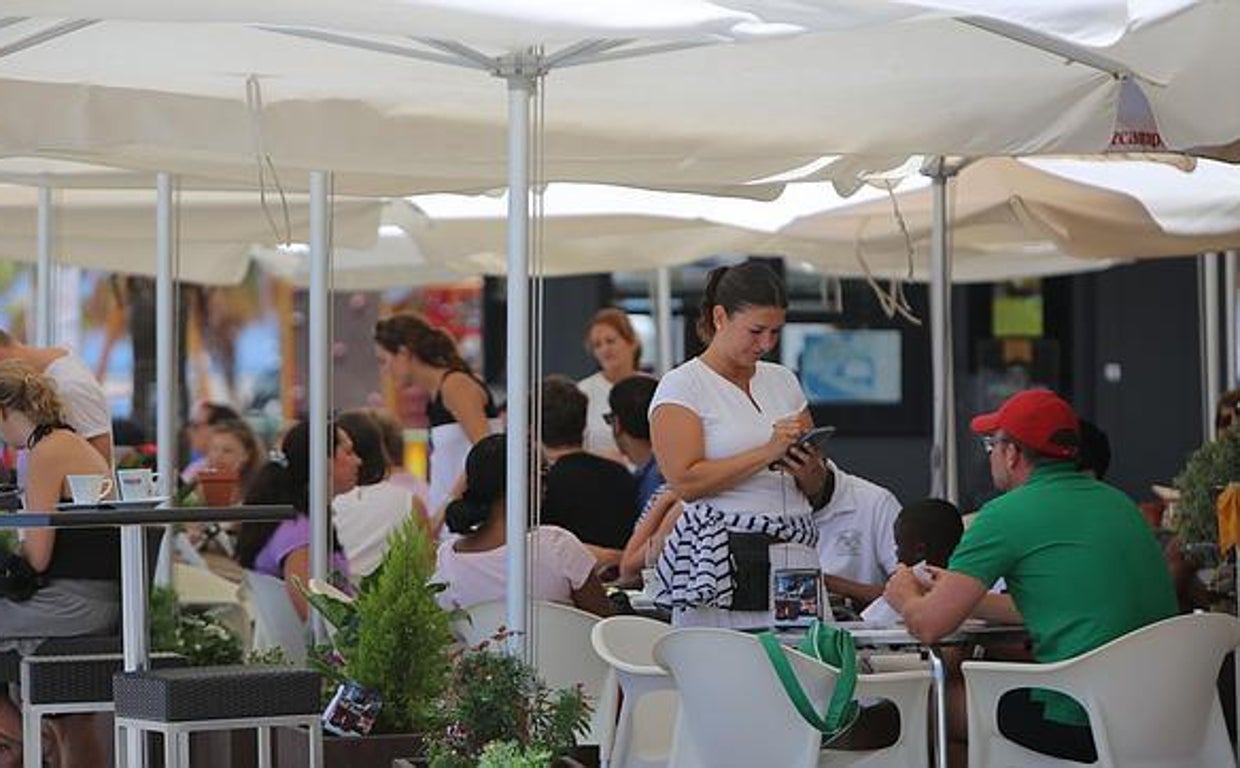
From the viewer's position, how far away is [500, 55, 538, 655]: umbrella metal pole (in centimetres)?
676

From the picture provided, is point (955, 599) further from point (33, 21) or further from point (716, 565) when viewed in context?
point (33, 21)

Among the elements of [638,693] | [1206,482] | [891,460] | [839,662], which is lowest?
[638,693]

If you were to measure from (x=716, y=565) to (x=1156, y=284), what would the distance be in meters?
9.88

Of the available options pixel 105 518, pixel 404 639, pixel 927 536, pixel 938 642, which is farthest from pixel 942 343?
pixel 105 518

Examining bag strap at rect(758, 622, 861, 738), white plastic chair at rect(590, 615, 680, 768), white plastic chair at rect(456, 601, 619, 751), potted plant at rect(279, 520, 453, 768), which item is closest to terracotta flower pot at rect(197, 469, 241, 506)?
white plastic chair at rect(456, 601, 619, 751)

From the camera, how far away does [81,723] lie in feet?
26.2

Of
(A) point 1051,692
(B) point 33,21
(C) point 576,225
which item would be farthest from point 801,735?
(C) point 576,225

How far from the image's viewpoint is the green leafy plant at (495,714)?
6.52m

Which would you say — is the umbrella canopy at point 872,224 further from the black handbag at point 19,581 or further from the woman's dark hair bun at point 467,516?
the black handbag at point 19,581

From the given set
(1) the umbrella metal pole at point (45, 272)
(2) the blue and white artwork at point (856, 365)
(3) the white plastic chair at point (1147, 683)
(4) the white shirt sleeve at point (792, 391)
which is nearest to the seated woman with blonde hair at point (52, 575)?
(4) the white shirt sleeve at point (792, 391)

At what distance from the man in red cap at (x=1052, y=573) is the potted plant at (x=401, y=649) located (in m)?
1.35

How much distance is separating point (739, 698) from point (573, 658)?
56.8 inches

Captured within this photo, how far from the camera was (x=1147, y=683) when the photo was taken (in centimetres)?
637

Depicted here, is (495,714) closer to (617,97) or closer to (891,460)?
(617,97)
